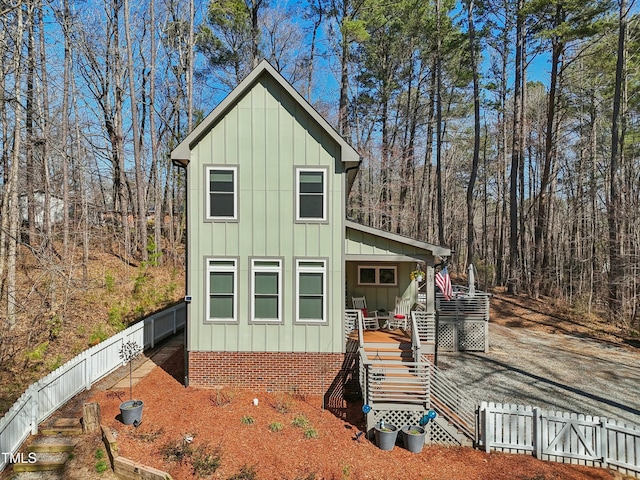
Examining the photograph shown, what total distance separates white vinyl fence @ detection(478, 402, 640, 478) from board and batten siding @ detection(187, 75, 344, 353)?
13.0 feet

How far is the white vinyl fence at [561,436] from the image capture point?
7.00 m

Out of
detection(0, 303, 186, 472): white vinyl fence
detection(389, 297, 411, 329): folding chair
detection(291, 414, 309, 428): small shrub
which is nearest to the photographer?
detection(0, 303, 186, 472): white vinyl fence

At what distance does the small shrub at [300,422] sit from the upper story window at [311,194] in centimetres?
489

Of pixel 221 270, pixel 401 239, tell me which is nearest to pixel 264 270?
pixel 221 270

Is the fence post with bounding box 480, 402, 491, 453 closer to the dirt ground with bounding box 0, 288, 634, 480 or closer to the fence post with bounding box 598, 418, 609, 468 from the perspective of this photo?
the dirt ground with bounding box 0, 288, 634, 480

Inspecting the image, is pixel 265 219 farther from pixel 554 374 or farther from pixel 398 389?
pixel 554 374

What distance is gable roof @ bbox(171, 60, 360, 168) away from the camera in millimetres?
9375

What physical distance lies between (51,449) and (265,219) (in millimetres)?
6474

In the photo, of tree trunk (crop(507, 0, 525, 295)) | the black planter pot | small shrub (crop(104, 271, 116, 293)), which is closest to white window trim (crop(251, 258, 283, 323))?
the black planter pot

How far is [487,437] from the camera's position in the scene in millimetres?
7527

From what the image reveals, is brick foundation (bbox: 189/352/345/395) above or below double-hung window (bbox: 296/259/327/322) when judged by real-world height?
below

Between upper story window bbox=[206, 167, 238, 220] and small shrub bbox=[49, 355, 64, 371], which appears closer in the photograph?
upper story window bbox=[206, 167, 238, 220]

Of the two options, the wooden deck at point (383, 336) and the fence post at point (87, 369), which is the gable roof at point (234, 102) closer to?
the wooden deck at point (383, 336)

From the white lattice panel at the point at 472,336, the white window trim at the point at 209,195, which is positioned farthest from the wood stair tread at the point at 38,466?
the white lattice panel at the point at 472,336
